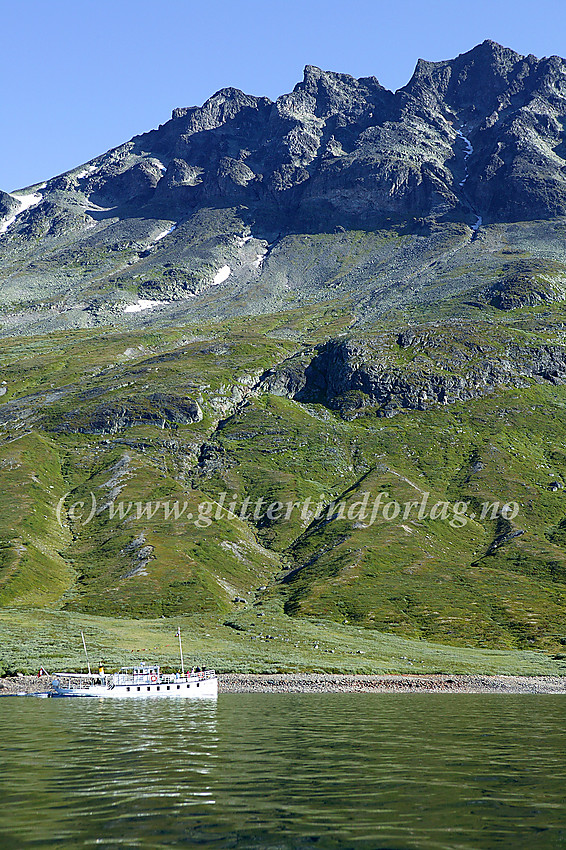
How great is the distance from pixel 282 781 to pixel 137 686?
5454 centimetres

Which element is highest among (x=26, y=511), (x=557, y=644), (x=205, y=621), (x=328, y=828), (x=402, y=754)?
(x=26, y=511)

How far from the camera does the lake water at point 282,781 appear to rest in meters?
23.1

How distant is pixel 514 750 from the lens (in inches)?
1679

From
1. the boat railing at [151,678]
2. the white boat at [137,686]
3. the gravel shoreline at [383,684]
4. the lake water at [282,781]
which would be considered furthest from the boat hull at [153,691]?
the lake water at [282,781]

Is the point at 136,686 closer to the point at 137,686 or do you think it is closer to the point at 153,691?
the point at 137,686

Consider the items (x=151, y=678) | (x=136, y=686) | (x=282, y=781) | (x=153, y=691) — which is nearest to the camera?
(x=282, y=781)

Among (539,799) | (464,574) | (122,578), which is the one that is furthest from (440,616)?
(539,799)

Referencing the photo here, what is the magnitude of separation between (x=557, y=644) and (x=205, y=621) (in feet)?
229

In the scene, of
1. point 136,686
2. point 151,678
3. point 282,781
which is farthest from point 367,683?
point 282,781

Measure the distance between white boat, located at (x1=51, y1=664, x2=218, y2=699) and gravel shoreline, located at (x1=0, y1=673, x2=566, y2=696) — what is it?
5405 mm

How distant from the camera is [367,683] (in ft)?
318

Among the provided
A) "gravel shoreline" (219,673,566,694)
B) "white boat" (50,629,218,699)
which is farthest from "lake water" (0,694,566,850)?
"gravel shoreline" (219,673,566,694)

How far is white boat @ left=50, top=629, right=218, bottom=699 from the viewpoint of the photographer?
80.1 metres

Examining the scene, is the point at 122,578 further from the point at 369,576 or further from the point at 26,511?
the point at 369,576
